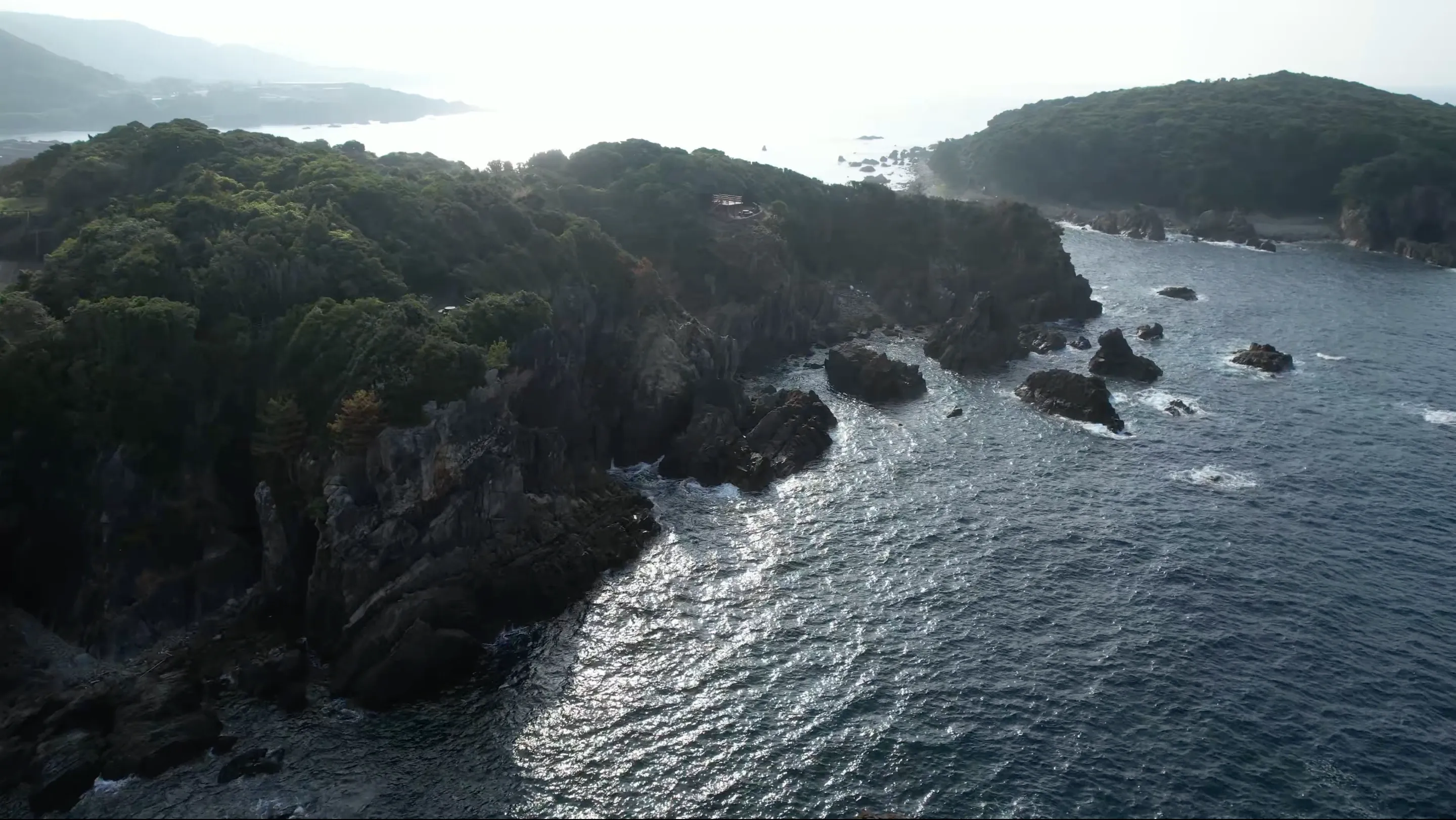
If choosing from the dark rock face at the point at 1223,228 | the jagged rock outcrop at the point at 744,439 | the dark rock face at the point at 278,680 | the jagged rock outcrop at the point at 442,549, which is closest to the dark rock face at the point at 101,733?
the dark rock face at the point at 278,680

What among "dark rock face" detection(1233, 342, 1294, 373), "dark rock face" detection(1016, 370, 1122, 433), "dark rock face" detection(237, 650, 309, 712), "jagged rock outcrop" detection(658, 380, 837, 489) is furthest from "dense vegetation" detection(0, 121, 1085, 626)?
"dark rock face" detection(1233, 342, 1294, 373)

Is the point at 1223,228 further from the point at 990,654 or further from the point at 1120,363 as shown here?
the point at 990,654

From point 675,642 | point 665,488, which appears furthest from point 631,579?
point 665,488

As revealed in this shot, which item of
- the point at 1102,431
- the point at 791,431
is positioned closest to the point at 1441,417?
the point at 1102,431

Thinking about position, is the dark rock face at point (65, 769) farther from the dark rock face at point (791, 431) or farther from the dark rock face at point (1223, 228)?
the dark rock face at point (1223, 228)

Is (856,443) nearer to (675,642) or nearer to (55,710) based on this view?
(675,642)

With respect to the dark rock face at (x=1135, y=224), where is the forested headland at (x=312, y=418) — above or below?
below
